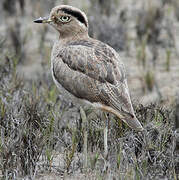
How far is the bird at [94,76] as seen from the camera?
393cm

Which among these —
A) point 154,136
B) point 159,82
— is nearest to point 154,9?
point 159,82

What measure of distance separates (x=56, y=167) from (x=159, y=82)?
10.9ft

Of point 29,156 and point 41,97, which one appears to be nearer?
point 29,156

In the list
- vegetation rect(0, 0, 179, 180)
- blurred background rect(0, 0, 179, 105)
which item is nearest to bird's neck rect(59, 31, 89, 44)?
vegetation rect(0, 0, 179, 180)

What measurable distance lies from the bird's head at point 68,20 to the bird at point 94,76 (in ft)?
0.16

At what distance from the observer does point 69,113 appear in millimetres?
5664

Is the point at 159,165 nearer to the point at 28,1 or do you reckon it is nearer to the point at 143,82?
the point at 143,82

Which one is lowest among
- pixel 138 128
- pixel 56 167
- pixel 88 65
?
pixel 56 167

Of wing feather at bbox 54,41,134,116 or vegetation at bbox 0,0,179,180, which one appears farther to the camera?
wing feather at bbox 54,41,134,116

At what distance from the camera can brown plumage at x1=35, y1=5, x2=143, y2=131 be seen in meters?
3.93

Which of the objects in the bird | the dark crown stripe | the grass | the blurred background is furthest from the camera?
the blurred background

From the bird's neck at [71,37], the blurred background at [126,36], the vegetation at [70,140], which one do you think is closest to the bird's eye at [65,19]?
the bird's neck at [71,37]

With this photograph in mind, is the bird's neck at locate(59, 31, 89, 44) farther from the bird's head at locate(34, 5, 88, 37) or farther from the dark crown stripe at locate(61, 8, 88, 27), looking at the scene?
the dark crown stripe at locate(61, 8, 88, 27)

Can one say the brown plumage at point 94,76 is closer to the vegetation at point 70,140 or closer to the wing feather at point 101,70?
the wing feather at point 101,70
